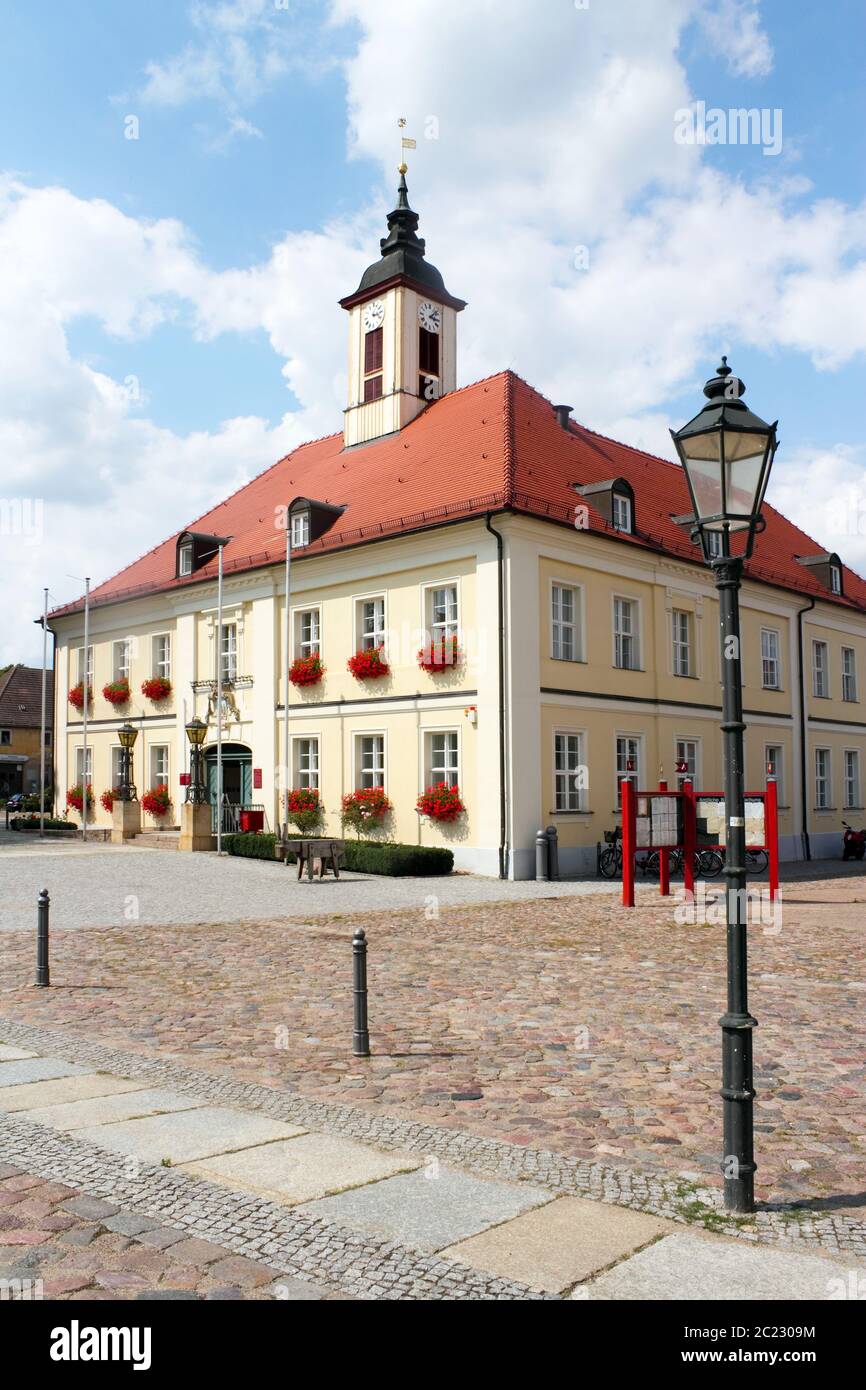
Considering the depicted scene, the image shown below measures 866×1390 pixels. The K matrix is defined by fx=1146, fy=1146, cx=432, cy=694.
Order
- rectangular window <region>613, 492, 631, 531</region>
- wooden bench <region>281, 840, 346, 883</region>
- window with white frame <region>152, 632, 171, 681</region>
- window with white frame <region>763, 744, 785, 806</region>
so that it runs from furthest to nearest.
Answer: window with white frame <region>152, 632, 171, 681</region>, window with white frame <region>763, 744, 785, 806</region>, rectangular window <region>613, 492, 631, 531</region>, wooden bench <region>281, 840, 346, 883</region>

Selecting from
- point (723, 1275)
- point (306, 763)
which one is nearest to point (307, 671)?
point (306, 763)

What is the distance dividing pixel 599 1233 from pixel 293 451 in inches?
1376

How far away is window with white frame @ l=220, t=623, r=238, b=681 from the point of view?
3148cm

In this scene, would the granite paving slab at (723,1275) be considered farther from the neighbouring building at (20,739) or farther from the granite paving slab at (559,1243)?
the neighbouring building at (20,739)

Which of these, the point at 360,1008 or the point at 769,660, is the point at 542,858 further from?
the point at 360,1008

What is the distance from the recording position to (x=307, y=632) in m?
29.7

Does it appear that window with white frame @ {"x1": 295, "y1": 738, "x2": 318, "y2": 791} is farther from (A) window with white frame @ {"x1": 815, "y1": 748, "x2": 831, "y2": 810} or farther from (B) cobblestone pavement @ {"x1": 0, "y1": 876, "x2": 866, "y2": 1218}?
(A) window with white frame @ {"x1": 815, "y1": 748, "x2": 831, "y2": 810}

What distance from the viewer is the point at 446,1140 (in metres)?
6.08

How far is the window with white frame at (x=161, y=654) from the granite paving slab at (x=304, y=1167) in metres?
29.5

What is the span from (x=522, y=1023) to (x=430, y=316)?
2683cm

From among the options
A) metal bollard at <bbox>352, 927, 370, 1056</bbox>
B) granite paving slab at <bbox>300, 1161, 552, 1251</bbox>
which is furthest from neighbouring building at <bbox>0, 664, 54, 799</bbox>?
granite paving slab at <bbox>300, 1161, 552, 1251</bbox>

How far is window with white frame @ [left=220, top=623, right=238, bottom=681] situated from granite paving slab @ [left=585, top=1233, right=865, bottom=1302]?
27.6m
